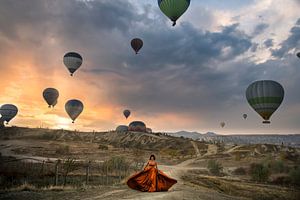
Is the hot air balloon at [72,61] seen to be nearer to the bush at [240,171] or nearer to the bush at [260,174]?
the bush at [240,171]

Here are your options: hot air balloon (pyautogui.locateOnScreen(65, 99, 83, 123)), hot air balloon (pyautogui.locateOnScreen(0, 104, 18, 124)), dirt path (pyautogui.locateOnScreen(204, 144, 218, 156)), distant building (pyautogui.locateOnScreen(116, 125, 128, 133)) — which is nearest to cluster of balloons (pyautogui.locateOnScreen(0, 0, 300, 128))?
hot air balloon (pyautogui.locateOnScreen(65, 99, 83, 123))

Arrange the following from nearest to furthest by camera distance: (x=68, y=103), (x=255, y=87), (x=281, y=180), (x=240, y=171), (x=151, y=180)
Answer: (x=151, y=180) → (x=281, y=180) → (x=255, y=87) → (x=240, y=171) → (x=68, y=103)

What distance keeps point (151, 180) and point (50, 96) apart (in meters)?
68.6

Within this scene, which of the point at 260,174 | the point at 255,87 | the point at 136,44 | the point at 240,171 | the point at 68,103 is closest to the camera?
the point at 260,174

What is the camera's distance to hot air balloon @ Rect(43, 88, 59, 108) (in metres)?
79.6

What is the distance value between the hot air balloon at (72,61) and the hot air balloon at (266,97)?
3452cm

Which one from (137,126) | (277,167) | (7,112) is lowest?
(277,167)

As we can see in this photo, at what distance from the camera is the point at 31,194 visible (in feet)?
53.9

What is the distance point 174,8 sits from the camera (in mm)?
40094

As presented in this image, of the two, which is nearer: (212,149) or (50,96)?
(50,96)

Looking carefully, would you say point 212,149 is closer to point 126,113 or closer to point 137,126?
point 137,126

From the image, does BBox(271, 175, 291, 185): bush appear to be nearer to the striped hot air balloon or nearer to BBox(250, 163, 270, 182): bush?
BBox(250, 163, 270, 182): bush

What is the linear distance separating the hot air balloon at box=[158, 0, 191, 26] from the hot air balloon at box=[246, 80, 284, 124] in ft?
54.0

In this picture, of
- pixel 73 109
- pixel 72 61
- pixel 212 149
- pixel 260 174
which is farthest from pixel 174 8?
pixel 212 149
